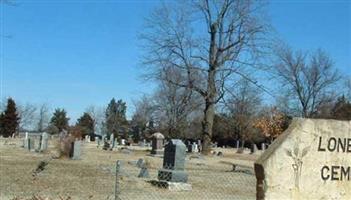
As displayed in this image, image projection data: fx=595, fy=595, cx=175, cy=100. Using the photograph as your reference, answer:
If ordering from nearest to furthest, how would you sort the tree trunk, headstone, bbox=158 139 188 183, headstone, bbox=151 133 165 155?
headstone, bbox=158 139 188 183 < headstone, bbox=151 133 165 155 < the tree trunk

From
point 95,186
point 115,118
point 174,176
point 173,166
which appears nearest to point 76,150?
point 173,166

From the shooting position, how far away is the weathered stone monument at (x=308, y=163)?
7262mm

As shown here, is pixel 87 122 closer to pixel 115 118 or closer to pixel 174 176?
pixel 115 118

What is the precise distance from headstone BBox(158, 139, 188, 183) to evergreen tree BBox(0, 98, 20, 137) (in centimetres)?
8486

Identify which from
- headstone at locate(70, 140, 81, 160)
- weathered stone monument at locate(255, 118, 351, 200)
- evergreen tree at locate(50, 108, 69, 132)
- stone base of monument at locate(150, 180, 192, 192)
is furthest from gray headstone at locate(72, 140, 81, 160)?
evergreen tree at locate(50, 108, 69, 132)

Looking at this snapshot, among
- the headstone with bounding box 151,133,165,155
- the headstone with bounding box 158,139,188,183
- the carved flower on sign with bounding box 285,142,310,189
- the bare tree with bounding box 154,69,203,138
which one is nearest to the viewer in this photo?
the carved flower on sign with bounding box 285,142,310,189

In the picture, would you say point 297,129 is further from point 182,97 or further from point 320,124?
point 182,97

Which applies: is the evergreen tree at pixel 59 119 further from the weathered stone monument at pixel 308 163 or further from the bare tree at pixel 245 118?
the weathered stone monument at pixel 308 163

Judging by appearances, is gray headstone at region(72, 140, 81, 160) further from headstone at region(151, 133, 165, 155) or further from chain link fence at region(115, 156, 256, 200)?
headstone at region(151, 133, 165, 155)

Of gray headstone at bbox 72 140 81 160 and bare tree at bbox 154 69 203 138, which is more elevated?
bare tree at bbox 154 69 203 138

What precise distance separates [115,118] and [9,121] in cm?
2187

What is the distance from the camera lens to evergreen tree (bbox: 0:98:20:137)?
10175cm

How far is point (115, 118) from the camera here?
11619 centimetres

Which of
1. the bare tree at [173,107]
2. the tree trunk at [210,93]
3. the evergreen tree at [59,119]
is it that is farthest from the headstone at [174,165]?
the evergreen tree at [59,119]
